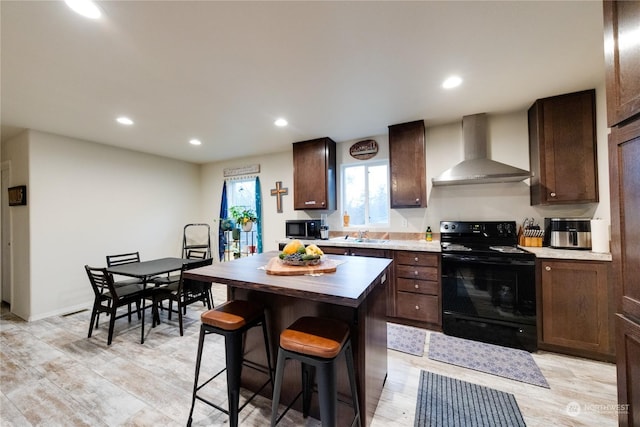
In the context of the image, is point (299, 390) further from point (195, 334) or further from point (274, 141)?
point (274, 141)

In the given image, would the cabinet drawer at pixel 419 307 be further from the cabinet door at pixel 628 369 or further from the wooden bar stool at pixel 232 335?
the wooden bar stool at pixel 232 335

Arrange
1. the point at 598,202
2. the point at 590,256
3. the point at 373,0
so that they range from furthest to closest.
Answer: the point at 598,202 < the point at 590,256 < the point at 373,0

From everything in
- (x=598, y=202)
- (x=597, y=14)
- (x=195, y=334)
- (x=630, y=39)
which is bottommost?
(x=195, y=334)

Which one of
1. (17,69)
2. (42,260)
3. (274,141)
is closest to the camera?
(17,69)

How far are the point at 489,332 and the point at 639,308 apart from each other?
6.07ft

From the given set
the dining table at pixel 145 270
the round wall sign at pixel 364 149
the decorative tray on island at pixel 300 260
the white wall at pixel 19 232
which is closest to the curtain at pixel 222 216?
the dining table at pixel 145 270

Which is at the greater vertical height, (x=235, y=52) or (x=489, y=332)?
(x=235, y=52)

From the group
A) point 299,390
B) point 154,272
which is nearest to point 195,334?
point 154,272

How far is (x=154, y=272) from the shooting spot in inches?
109

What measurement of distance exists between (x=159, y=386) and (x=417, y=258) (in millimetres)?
2744

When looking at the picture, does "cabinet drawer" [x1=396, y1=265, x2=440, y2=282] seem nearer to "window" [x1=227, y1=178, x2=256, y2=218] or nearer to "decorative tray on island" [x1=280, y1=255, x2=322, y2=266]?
"decorative tray on island" [x1=280, y1=255, x2=322, y2=266]

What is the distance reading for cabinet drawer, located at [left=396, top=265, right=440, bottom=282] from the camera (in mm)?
2797

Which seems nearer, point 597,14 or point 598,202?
point 597,14

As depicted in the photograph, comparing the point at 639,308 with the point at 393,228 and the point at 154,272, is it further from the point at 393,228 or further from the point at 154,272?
the point at 154,272
